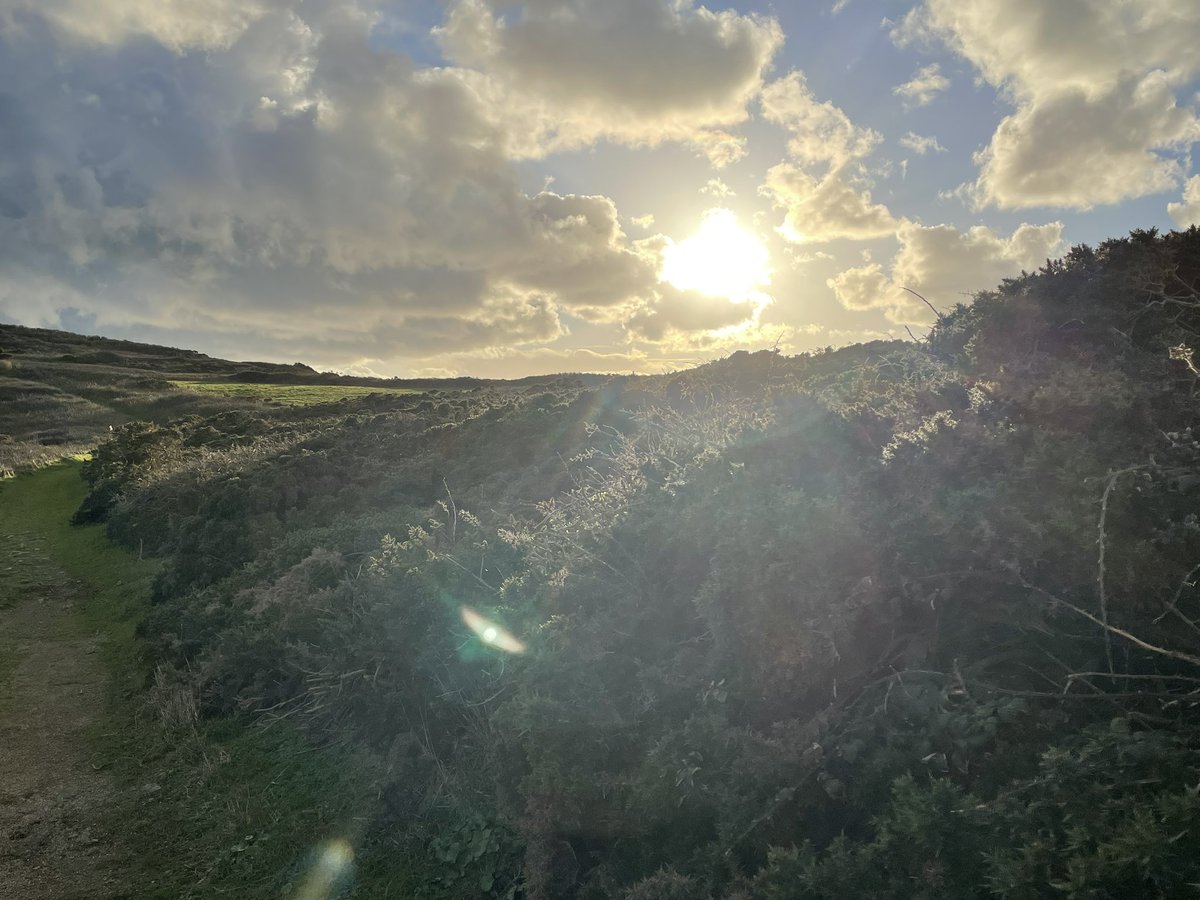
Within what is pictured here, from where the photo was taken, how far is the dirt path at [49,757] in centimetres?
695

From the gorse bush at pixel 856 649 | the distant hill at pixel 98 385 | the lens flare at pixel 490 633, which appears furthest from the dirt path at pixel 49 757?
the distant hill at pixel 98 385

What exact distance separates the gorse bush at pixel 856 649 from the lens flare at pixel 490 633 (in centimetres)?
10

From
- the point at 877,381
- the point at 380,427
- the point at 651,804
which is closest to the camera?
the point at 651,804

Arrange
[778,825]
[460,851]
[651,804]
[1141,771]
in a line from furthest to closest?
[460,851] < [651,804] < [778,825] < [1141,771]

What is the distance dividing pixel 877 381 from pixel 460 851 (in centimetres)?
648

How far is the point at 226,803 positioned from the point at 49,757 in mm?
3163

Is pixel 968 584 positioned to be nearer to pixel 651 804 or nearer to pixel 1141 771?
pixel 1141 771

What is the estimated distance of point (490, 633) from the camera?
Result: 7.74 metres

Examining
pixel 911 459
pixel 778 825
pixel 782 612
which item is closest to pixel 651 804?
pixel 778 825

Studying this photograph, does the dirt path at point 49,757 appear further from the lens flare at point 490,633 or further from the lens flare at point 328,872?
the lens flare at point 490,633

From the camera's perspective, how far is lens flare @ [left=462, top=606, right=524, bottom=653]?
24.0 feet

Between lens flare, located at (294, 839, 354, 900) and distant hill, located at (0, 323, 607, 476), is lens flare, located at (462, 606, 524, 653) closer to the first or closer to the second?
lens flare, located at (294, 839, 354, 900)

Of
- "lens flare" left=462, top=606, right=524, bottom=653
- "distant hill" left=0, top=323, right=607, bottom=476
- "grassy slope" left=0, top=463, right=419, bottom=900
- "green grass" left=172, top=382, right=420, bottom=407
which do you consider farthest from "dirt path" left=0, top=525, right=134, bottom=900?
"green grass" left=172, top=382, right=420, bottom=407

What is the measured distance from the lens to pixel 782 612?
4992 millimetres
